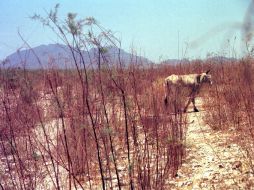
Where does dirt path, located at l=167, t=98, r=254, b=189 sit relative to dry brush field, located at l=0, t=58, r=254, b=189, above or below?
below

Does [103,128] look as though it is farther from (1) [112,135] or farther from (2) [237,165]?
(2) [237,165]

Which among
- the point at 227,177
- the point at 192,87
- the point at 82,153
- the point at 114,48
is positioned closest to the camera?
the point at 114,48

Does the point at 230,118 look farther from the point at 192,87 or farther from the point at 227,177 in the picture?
the point at 192,87

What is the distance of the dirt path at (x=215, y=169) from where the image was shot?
11.4 feet

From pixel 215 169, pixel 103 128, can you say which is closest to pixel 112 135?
pixel 103 128

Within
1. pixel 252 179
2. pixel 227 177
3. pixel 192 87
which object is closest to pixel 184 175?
pixel 227 177

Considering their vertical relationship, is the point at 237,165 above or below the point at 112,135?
below

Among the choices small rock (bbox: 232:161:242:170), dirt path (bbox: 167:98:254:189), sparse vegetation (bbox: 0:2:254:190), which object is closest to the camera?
sparse vegetation (bbox: 0:2:254:190)

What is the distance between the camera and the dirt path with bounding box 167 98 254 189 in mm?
3486

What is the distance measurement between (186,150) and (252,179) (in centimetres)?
150

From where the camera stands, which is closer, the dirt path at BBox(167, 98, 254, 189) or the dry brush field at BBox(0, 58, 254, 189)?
the dry brush field at BBox(0, 58, 254, 189)

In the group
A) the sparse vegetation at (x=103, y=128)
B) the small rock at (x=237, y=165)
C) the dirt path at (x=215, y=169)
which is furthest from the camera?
the small rock at (x=237, y=165)

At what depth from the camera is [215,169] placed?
398 cm

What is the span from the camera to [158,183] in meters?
3.10
